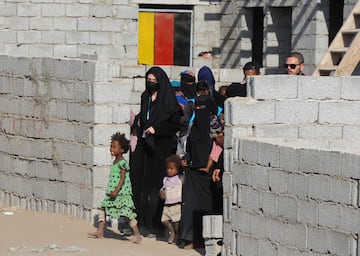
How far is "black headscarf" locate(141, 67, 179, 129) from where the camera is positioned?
13.3 metres

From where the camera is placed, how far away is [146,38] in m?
23.3

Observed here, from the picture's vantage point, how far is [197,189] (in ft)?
41.2

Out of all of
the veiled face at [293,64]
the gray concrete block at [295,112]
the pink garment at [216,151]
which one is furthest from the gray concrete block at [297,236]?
the veiled face at [293,64]

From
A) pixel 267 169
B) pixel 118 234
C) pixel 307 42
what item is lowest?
pixel 118 234

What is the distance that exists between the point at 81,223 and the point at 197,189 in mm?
A: 1913

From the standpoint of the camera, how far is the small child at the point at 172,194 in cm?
1270

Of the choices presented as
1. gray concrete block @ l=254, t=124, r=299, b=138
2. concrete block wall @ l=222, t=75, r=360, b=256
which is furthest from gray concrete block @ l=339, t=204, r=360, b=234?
gray concrete block @ l=254, t=124, r=299, b=138

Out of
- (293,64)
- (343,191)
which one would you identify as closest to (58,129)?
(293,64)

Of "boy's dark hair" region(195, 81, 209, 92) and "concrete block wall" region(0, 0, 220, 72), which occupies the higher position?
"concrete block wall" region(0, 0, 220, 72)

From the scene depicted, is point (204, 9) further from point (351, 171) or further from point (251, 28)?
point (351, 171)

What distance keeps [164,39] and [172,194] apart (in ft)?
36.0

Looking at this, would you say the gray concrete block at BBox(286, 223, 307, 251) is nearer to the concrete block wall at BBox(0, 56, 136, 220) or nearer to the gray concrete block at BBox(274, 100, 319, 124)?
the gray concrete block at BBox(274, 100, 319, 124)

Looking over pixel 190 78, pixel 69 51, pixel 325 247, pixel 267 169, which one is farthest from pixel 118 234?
pixel 69 51

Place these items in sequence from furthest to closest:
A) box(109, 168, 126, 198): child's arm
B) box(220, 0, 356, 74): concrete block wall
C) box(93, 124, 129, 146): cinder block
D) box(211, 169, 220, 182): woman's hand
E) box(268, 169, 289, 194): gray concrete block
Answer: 1. box(220, 0, 356, 74): concrete block wall
2. box(93, 124, 129, 146): cinder block
3. box(109, 168, 126, 198): child's arm
4. box(211, 169, 220, 182): woman's hand
5. box(268, 169, 289, 194): gray concrete block
